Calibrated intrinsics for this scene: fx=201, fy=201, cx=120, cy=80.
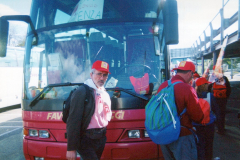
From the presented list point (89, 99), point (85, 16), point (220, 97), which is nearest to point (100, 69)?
point (89, 99)

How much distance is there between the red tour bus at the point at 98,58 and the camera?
2.88 m

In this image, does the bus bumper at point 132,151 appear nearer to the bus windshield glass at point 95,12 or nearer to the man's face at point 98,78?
the man's face at point 98,78

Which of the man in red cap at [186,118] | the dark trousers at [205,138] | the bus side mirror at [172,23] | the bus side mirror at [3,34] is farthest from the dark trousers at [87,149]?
the bus side mirror at [3,34]

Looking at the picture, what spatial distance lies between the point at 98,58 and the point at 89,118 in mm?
1211

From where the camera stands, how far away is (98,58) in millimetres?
3160

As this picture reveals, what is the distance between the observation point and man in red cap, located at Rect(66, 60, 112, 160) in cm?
213

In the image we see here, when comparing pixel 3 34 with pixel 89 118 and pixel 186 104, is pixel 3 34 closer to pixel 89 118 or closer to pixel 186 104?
pixel 89 118

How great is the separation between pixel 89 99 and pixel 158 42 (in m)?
1.65

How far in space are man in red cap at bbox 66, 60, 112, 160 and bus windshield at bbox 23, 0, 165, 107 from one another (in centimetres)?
65

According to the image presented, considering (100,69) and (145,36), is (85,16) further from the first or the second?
(100,69)

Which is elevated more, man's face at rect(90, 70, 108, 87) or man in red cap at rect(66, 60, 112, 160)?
man's face at rect(90, 70, 108, 87)

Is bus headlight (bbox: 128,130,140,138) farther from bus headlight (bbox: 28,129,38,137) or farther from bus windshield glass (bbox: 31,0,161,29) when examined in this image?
bus windshield glass (bbox: 31,0,161,29)

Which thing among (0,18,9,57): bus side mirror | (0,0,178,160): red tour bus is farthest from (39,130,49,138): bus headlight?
(0,18,9,57): bus side mirror

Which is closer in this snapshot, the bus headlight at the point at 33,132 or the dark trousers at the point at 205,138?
the bus headlight at the point at 33,132
